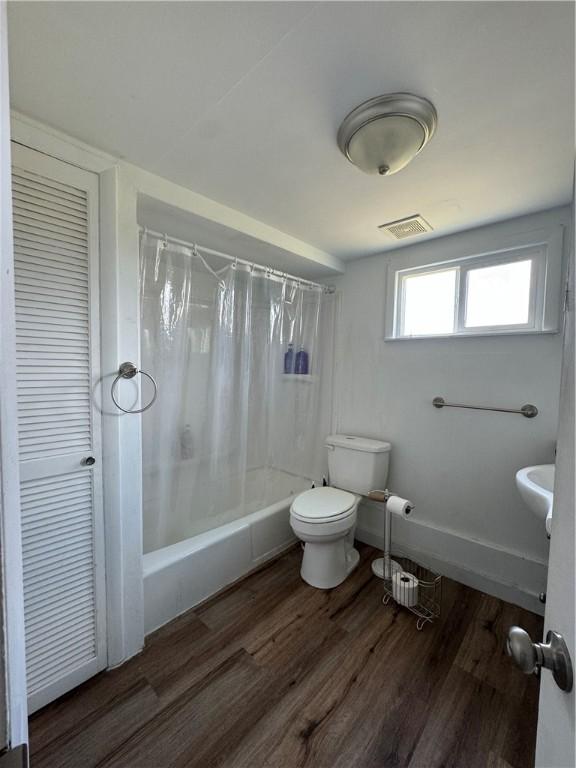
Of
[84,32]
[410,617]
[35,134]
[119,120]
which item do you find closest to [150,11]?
[84,32]

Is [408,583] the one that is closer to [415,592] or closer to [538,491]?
[415,592]

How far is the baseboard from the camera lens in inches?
66.5

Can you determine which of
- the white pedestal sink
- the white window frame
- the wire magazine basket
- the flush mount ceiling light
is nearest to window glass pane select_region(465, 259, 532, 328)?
the white window frame

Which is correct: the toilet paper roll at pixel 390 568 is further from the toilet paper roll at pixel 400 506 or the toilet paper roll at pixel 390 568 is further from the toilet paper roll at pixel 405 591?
the toilet paper roll at pixel 400 506

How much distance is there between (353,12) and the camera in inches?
28.8

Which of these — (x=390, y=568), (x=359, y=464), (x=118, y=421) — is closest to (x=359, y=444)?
(x=359, y=464)

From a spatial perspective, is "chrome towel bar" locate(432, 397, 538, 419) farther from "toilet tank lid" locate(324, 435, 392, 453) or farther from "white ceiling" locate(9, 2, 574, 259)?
"white ceiling" locate(9, 2, 574, 259)

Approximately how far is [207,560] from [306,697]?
29.8 inches

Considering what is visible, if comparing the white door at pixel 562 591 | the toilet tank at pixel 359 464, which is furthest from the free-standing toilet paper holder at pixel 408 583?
the white door at pixel 562 591

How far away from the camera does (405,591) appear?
1.69 m

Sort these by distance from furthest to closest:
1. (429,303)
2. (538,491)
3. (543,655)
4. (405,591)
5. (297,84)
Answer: (429,303), (405,591), (538,491), (297,84), (543,655)

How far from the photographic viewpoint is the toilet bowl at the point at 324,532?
178cm

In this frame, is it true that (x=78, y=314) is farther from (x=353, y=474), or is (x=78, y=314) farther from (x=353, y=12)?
(x=353, y=474)

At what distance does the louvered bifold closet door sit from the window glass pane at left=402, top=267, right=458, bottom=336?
187cm
